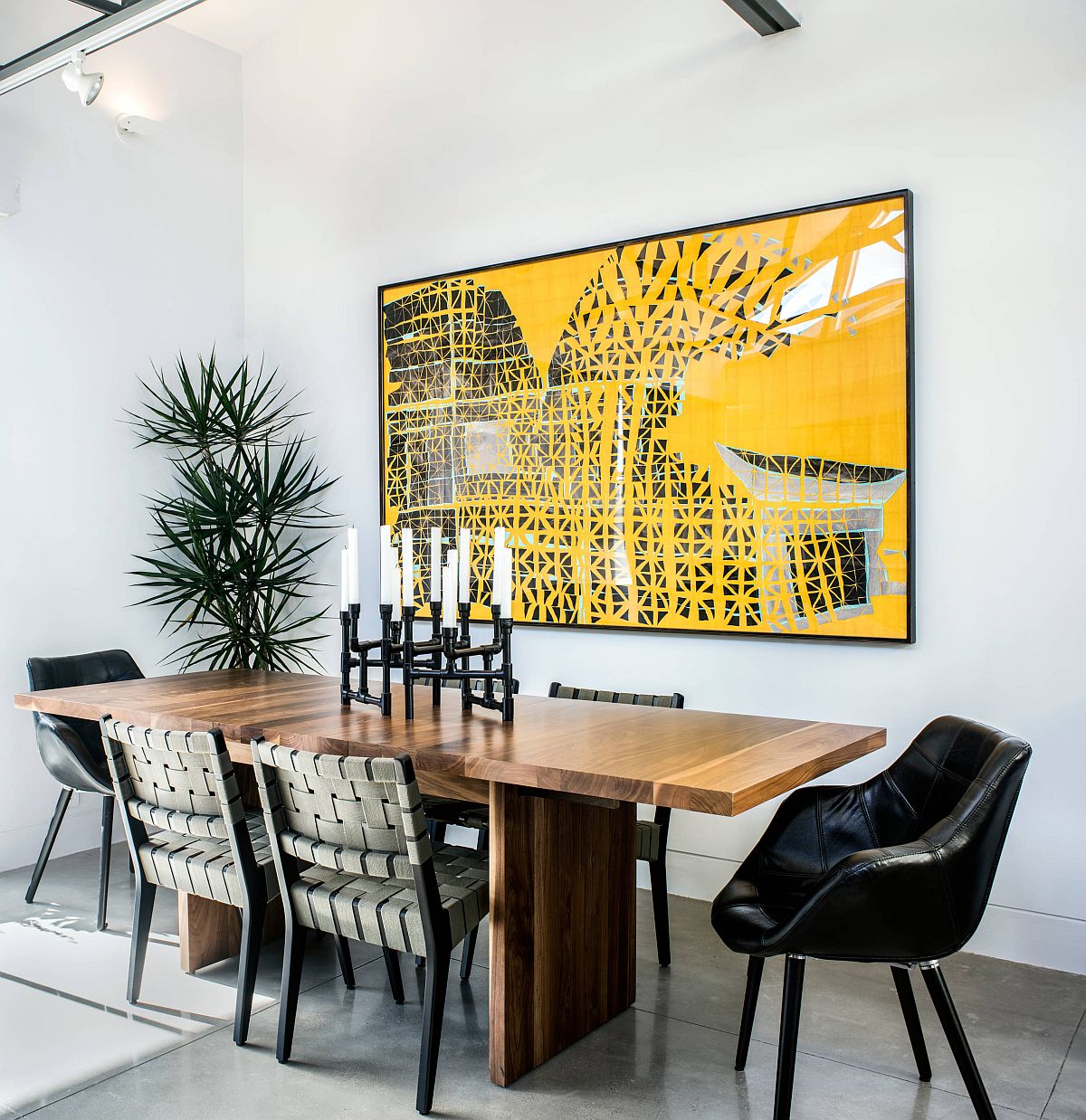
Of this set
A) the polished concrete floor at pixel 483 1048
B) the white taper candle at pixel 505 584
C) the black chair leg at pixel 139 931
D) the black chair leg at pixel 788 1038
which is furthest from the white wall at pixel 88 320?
the black chair leg at pixel 788 1038

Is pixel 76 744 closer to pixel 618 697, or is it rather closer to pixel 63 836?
pixel 63 836

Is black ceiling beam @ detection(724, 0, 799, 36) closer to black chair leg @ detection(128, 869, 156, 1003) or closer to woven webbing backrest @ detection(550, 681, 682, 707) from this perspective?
woven webbing backrest @ detection(550, 681, 682, 707)

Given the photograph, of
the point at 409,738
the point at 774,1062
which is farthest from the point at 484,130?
the point at 774,1062

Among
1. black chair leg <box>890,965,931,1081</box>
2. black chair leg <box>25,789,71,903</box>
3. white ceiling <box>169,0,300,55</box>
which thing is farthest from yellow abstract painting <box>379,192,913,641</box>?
black chair leg <box>25,789,71,903</box>

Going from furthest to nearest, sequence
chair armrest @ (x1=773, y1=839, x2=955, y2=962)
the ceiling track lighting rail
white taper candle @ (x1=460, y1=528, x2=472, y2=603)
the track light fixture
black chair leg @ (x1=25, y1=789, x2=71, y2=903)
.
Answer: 1. black chair leg @ (x1=25, y1=789, x2=71, y2=903)
2. the track light fixture
3. the ceiling track lighting rail
4. white taper candle @ (x1=460, y1=528, x2=472, y2=603)
5. chair armrest @ (x1=773, y1=839, x2=955, y2=962)

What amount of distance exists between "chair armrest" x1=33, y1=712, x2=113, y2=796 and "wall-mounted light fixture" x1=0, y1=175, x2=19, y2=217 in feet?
6.83

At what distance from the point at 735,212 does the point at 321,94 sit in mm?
2376

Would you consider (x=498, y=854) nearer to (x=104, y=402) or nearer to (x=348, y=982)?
(x=348, y=982)

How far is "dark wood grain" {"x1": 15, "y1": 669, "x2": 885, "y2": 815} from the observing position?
213 centimetres

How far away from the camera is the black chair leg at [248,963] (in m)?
2.62

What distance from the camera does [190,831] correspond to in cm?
267

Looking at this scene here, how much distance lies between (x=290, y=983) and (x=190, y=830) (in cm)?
47

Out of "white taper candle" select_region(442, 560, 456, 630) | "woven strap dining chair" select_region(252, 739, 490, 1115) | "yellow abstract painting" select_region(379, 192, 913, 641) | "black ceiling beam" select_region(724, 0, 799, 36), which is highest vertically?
"black ceiling beam" select_region(724, 0, 799, 36)

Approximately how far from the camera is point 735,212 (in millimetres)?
3830
